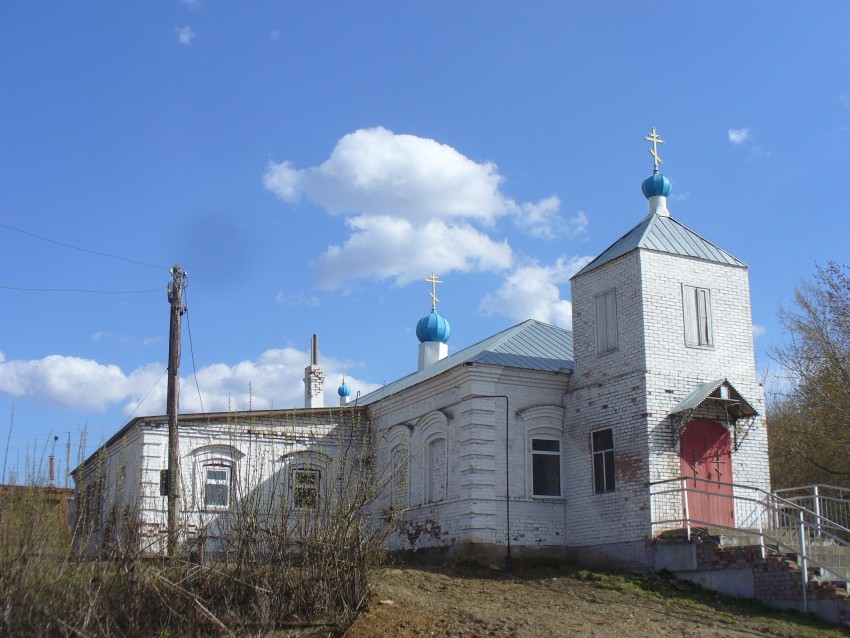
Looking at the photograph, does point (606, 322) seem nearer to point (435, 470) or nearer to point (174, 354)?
point (435, 470)

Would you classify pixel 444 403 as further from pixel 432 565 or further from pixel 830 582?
pixel 830 582

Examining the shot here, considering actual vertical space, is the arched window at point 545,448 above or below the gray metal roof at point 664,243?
below

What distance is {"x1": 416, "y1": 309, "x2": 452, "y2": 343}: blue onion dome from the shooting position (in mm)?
27078

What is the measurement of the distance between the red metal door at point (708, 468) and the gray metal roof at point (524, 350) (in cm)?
320

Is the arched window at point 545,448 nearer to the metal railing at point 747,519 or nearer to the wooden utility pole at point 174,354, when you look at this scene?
the metal railing at point 747,519

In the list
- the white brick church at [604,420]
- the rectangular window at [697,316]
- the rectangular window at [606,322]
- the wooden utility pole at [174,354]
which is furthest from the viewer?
the rectangular window at [606,322]

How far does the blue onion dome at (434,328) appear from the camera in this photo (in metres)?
27.1

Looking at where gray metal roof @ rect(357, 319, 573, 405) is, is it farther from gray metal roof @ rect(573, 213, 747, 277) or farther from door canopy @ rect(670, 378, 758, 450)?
door canopy @ rect(670, 378, 758, 450)

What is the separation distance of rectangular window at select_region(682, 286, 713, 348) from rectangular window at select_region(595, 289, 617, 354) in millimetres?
1297

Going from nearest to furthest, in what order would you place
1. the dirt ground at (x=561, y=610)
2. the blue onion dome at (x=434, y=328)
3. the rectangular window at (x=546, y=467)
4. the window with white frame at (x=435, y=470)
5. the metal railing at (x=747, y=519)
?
the dirt ground at (x=561, y=610), the metal railing at (x=747, y=519), the rectangular window at (x=546, y=467), the window with white frame at (x=435, y=470), the blue onion dome at (x=434, y=328)

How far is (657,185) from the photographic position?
65.1 feet

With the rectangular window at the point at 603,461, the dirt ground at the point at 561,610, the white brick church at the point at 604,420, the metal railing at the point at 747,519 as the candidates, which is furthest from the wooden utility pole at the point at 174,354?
the metal railing at the point at 747,519

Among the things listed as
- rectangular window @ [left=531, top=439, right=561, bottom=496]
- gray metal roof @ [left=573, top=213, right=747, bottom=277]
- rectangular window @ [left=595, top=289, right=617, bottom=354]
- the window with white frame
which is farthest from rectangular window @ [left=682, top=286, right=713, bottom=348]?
the window with white frame

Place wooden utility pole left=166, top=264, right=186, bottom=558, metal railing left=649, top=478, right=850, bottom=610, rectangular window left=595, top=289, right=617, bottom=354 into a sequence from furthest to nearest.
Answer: rectangular window left=595, top=289, right=617, bottom=354
wooden utility pole left=166, top=264, right=186, bottom=558
metal railing left=649, top=478, right=850, bottom=610
